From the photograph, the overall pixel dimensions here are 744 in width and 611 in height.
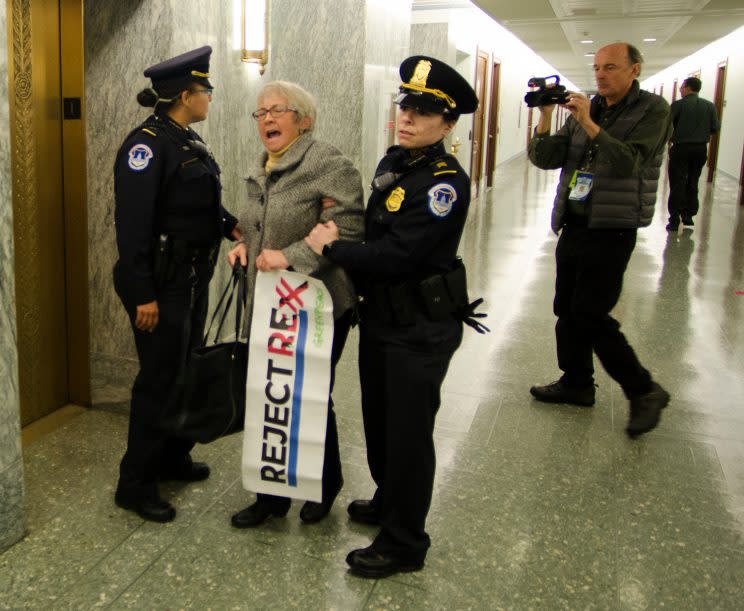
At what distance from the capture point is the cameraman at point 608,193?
10.4 ft

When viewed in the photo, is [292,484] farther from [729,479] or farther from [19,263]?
[729,479]

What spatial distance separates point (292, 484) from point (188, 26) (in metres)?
2.14

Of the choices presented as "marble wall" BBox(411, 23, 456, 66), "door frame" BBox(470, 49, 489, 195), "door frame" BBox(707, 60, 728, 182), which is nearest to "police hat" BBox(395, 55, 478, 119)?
"marble wall" BBox(411, 23, 456, 66)

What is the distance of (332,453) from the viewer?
2498mm

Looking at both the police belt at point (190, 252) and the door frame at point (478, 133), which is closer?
the police belt at point (190, 252)

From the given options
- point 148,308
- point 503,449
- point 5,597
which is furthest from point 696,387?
point 5,597

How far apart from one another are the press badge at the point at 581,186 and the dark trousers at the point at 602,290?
5.9 inches

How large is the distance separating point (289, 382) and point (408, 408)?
39 centimetres

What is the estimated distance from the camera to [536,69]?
22.5m

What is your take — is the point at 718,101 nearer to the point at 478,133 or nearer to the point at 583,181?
the point at 478,133

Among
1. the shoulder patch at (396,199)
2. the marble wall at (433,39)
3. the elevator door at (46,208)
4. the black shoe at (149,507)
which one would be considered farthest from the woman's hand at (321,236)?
the marble wall at (433,39)

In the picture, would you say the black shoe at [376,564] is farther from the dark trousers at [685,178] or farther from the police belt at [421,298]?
the dark trousers at [685,178]

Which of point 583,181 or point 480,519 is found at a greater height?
point 583,181

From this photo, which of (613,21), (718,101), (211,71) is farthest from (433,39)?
(718,101)
